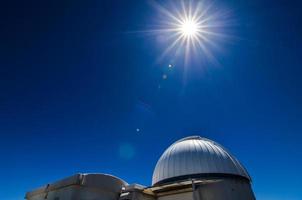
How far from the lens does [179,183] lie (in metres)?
12.7

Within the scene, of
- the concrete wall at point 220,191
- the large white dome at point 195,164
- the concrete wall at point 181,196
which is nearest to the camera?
the concrete wall at point 220,191

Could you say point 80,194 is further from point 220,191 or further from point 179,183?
point 220,191

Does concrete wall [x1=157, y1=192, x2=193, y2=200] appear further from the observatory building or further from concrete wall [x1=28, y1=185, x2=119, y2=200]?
concrete wall [x1=28, y1=185, x2=119, y2=200]

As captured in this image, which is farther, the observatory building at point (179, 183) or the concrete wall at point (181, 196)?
the concrete wall at point (181, 196)

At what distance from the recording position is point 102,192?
12.4m

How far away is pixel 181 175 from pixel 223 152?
4651mm

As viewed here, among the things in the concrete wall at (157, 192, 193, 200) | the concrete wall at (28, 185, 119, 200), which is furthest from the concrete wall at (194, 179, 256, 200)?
the concrete wall at (28, 185, 119, 200)

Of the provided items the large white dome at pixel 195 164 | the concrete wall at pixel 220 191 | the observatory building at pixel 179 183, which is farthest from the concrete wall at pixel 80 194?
the concrete wall at pixel 220 191

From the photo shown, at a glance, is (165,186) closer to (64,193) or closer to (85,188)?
(85,188)

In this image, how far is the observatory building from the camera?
11.7 m

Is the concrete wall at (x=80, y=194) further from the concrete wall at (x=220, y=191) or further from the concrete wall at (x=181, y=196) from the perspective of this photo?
the concrete wall at (x=220, y=191)

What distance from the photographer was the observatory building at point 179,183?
11.7m

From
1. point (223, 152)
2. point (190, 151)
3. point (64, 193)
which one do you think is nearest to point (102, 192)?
point (64, 193)

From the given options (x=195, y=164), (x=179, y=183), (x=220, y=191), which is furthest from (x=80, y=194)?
(x=220, y=191)
